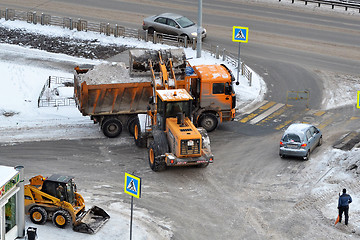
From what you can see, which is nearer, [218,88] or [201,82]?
[201,82]

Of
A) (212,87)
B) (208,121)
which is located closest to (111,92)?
(212,87)

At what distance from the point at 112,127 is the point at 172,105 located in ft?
14.8

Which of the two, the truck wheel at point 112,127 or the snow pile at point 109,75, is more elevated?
the snow pile at point 109,75

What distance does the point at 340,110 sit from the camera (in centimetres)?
3756

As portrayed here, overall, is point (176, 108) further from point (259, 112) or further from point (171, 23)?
point (171, 23)

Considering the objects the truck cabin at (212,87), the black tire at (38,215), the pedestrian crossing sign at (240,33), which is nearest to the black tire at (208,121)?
the truck cabin at (212,87)

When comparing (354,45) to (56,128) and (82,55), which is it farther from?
(56,128)

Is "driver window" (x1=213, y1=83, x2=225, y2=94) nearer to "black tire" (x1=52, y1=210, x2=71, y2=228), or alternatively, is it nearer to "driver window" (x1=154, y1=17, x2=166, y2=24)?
"black tire" (x1=52, y1=210, x2=71, y2=228)

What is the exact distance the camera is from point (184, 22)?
153 ft

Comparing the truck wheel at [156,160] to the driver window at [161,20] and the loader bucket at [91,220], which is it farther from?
the driver window at [161,20]

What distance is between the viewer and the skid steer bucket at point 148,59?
33.2 meters

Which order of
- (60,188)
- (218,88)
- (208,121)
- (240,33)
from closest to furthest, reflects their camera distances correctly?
Result: (60,188), (218,88), (208,121), (240,33)

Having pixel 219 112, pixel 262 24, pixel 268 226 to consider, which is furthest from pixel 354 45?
pixel 268 226

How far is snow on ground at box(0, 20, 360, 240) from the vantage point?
25.4m
